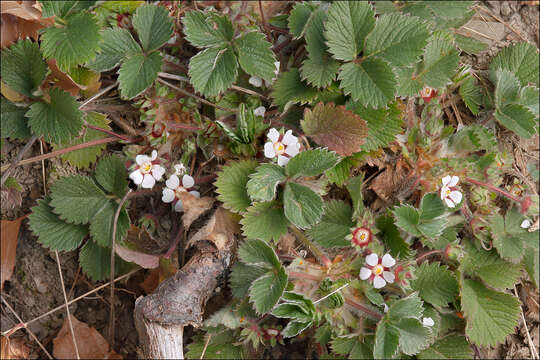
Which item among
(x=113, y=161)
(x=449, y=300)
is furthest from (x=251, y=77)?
(x=449, y=300)

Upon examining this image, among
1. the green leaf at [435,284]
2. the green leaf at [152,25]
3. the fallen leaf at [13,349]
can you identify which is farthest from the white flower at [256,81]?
the fallen leaf at [13,349]

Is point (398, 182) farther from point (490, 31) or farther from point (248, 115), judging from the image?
point (490, 31)

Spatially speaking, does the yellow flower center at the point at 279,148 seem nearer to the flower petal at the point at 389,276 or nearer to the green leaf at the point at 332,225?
the green leaf at the point at 332,225

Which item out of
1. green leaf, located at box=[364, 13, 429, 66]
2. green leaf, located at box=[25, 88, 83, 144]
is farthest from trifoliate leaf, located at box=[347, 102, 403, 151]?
green leaf, located at box=[25, 88, 83, 144]

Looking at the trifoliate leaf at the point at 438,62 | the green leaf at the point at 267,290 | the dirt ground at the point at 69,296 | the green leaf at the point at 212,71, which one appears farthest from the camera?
the dirt ground at the point at 69,296

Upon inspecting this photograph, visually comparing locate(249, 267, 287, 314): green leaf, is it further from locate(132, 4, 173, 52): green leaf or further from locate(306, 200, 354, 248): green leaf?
locate(132, 4, 173, 52): green leaf

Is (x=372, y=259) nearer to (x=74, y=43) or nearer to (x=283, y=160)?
(x=283, y=160)
